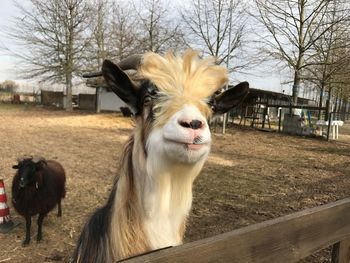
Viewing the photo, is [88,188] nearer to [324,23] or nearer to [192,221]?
[192,221]

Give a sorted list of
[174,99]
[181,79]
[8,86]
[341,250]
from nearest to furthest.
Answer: [174,99], [181,79], [341,250], [8,86]

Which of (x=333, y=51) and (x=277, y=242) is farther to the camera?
(x=333, y=51)

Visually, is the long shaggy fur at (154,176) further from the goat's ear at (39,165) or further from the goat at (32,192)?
the goat's ear at (39,165)

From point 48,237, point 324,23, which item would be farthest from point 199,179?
point 324,23

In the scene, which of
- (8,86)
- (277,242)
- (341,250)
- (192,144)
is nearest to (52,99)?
(8,86)

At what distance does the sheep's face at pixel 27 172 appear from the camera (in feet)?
16.5

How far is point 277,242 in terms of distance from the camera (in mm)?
1846

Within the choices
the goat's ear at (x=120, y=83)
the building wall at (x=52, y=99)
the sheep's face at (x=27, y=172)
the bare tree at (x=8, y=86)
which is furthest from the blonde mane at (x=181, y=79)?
the bare tree at (x=8, y=86)

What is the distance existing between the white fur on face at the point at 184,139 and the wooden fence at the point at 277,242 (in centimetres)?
45

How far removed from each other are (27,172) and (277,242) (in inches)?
162

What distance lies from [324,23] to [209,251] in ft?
71.9

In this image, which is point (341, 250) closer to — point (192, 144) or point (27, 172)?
point (192, 144)

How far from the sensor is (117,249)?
2148 mm

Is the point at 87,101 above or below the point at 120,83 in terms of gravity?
below
